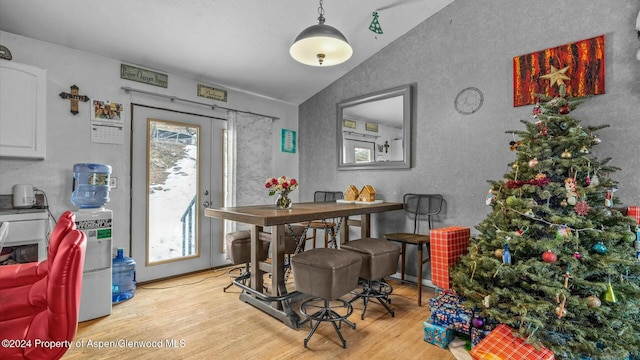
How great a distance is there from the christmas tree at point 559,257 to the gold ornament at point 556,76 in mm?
595

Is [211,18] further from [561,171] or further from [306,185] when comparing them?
[561,171]

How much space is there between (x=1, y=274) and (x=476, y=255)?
107 inches

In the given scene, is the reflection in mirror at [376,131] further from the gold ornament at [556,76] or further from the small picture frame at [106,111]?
the small picture frame at [106,111]

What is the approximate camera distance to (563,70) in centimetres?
246

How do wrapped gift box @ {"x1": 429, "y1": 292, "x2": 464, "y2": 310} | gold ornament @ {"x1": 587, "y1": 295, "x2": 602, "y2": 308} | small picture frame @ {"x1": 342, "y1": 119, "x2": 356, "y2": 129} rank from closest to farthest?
1. gold ornament @ {"x1": 587, "y1": 295, "x2": 602, "y2": 308}
2. wrapped gift box @ {"x1": 429, "y1": 292, "x2": 464, "y2": 310}
3. small picture frame @ {"x1": 342, "y1": 119, "x2": 356, "y2": 129}

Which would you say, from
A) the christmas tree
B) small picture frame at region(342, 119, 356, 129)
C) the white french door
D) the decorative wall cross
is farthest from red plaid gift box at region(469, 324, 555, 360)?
the decorative wall cross

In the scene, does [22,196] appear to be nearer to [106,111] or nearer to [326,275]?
[106,111]

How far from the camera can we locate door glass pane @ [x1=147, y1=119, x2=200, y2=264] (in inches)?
135

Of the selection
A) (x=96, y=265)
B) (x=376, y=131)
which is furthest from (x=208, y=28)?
(x=96, y=265)

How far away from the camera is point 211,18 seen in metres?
2.77

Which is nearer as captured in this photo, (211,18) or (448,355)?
Result: (448,355)

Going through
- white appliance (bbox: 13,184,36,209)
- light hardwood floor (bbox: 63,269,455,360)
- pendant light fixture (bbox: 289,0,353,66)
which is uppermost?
pendant light fixture (bbox: 289,0,353,66)

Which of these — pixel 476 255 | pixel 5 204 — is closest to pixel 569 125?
pixel 476 255

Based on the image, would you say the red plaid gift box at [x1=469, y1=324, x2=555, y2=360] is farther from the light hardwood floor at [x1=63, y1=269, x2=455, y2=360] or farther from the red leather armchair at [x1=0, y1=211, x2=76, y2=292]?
the red leather armchair at [x1=0, y1=211, x2=76, y2=292]
